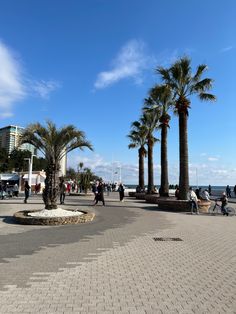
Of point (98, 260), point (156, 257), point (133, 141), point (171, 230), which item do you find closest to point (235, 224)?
point (171, 230)

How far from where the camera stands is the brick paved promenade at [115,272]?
5418 mm

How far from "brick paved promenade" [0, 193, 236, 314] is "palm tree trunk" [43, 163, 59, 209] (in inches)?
140

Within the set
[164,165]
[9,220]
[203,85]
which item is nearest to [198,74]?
[203,85]

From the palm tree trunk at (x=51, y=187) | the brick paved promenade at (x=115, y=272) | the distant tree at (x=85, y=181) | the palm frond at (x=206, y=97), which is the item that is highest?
the palm frond at (x=206, y=97)

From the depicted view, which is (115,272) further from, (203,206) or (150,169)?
(150,169)

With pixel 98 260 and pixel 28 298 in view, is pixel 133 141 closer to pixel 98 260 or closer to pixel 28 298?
pixel 98 260

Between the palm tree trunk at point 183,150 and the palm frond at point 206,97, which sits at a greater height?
the palm frond at point 206,97

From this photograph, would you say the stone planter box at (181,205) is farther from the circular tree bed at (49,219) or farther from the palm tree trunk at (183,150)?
the circular tree bed at (49,219)

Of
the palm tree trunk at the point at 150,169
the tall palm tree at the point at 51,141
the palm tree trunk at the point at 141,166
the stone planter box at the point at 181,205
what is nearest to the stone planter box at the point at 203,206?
the stone planter box at the point at 181,205

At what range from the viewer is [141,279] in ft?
22.5

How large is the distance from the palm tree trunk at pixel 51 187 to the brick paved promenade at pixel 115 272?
11.7 feet

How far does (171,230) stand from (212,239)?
2.17m

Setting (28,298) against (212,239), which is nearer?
(28,298)

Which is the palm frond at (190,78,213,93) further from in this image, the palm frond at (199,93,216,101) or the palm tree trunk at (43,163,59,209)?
the palm tree trunk at (43,163,59,209)
